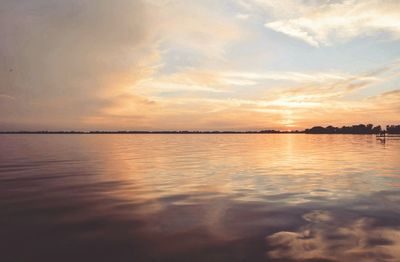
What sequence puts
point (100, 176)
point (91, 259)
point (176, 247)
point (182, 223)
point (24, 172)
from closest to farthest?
point (91, 259) → point (176, 247) → point (182, 223) → point (100, 176) → point (24, 172)

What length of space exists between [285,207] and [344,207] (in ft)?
8.28

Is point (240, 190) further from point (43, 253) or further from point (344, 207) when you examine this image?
point (43, 253)

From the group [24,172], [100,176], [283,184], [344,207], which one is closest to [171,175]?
[100,176]

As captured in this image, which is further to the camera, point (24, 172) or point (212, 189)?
point (24, 172)

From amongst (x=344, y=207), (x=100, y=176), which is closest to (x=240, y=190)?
(x=344, y=207)

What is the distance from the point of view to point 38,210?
1344cm

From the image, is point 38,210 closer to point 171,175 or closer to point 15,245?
point 15,245

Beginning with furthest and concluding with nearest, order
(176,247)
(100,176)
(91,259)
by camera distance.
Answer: (100,176) < (176,247) < (91,259)

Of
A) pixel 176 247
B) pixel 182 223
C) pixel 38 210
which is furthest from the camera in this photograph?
pixel 38 210

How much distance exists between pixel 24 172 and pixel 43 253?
19.9 meters

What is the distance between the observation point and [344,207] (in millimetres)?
13969

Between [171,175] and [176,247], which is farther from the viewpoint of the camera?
[171,175]

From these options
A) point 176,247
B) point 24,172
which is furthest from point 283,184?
point 24,172

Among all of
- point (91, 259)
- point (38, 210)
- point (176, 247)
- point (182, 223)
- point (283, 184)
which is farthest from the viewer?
point (283, 184)
